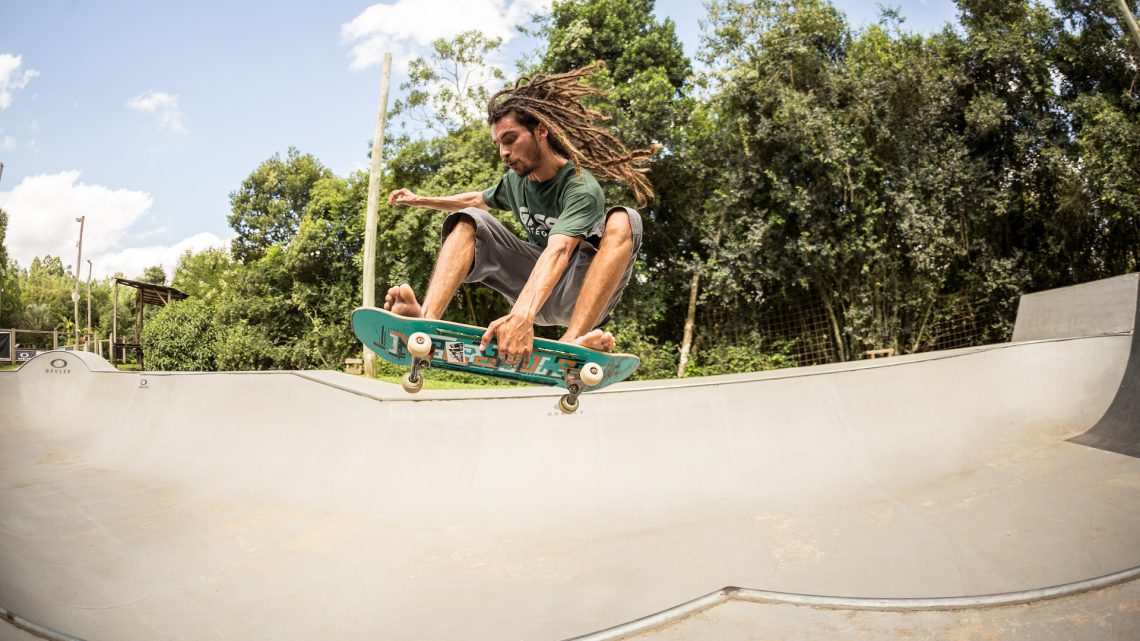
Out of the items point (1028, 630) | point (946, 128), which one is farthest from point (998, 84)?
point (1028, 630)

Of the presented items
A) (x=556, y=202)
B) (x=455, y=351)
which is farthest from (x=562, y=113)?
(x=455, y=351)

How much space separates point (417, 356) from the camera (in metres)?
2.29

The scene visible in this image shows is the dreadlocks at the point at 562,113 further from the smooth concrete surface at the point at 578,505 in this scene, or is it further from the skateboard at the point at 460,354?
the smooth concrete surface at the point at 578,505

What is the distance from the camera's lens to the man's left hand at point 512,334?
2.20 meters

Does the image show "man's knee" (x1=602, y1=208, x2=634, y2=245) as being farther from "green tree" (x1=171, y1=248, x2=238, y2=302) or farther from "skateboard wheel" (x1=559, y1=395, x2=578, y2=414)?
"green tree" (x1=171, y1=248, x2=238, y2=302)

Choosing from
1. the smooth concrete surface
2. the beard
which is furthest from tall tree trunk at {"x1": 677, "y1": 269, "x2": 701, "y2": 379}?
the beard

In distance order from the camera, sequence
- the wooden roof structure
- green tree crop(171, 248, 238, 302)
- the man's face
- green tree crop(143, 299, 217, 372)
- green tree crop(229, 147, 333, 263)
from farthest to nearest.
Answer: green tree crop(229, 147, 333, 263) → green tree crop(171, 248, 238, 302) → green tree crop(143, 299, 217, 372) → the wooden roof structure → the man's face

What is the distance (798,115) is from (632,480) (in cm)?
1078

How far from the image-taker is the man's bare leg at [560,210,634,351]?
2.44 m

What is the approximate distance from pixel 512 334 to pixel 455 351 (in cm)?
29

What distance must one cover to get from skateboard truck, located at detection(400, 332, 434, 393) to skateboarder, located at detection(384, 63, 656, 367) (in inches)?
6.2

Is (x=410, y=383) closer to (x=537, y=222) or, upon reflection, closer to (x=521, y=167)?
(x=537, y=222)

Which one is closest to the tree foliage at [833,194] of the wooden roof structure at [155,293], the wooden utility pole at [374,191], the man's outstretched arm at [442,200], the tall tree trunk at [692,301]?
the tall tree trunk at [692,301]

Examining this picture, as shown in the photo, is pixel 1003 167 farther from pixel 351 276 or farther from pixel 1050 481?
pixel 351 276
